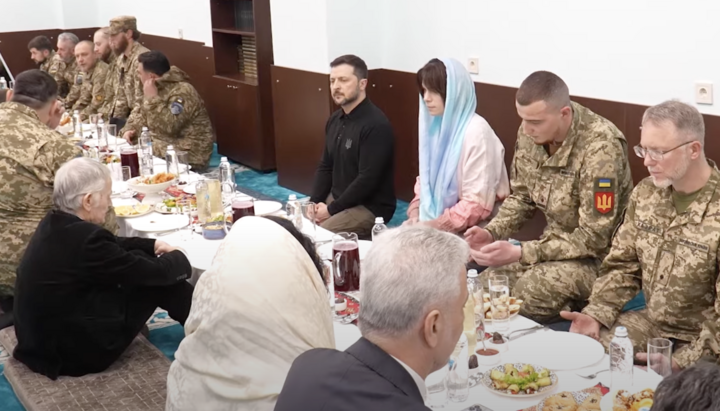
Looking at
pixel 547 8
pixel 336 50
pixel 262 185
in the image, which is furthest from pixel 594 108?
pixel 262 185

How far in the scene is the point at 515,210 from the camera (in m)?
4.39

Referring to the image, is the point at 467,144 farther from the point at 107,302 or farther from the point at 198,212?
the point at 107,302

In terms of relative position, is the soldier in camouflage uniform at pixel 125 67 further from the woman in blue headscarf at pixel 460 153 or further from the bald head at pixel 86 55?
the woman in blue headscarf at pixel 460 153

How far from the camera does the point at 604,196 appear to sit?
3.94m

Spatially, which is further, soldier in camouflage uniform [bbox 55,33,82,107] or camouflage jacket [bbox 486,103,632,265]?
soldier in camouflage uniform [bbox 55,33,82,107]

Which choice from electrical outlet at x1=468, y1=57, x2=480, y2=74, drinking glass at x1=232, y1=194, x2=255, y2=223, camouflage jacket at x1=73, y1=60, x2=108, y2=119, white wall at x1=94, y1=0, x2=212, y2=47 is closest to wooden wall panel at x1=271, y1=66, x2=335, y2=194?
electrical outlet at x1=468, y1=57, x2=480, y2=74

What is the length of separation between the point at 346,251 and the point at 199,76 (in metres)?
6.51

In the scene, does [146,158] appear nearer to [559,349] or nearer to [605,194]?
[605,194]

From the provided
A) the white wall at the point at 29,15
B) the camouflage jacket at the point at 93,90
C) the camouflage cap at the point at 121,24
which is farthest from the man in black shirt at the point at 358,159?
the white wall at the point at 29,15

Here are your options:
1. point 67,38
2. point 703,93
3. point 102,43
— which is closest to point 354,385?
point 703,93

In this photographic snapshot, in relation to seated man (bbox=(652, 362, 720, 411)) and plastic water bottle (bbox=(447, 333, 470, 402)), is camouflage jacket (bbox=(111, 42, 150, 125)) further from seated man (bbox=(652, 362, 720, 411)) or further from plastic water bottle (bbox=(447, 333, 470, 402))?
seated man (bbox=(652, 362, 720, 411))

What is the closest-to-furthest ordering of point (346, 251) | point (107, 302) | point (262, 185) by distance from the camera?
point (346, 251) → point (107, 302) → point (262, 185)

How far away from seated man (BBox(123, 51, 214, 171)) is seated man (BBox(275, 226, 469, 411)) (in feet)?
19.1

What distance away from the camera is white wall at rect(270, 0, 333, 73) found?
6801 mm
